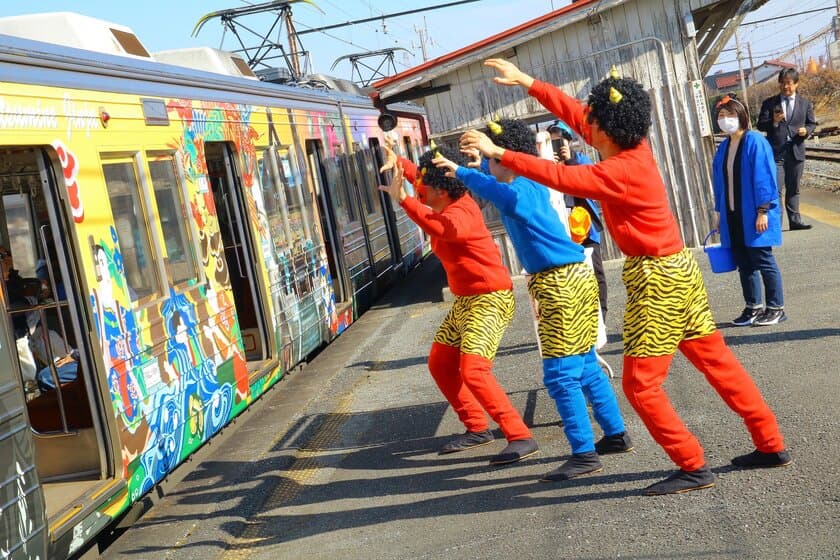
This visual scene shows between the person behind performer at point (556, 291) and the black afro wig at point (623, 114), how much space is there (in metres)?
0.69

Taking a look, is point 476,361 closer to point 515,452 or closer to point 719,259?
point 515,452

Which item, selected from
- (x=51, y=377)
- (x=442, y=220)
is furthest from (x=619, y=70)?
(x=51, y=377)

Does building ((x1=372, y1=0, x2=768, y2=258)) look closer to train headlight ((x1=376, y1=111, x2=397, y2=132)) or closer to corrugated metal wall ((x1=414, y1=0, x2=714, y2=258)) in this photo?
corrugated metal wall ((x1=414, y1=0, x2=714, y2=258))

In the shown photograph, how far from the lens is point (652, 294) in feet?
15.3

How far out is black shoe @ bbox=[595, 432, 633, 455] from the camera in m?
5.49

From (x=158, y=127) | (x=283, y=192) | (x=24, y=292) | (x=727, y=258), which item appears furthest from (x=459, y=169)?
(x=283, y=192)

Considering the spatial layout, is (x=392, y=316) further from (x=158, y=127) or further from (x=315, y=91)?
(x=158, y=127)

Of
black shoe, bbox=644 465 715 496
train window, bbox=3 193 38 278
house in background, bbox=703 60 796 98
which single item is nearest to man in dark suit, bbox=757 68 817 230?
black shoe, bbox=644 465 715 496

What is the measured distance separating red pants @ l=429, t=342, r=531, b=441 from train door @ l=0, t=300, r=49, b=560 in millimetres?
2327

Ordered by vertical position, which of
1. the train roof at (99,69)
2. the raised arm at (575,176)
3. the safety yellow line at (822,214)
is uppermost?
the train roof at (99,69)

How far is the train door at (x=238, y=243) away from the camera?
27.0 feet

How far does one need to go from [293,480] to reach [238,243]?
357cm

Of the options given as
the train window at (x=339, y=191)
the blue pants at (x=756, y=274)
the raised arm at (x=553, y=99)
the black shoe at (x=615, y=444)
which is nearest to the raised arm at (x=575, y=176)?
the raised arm at (x=553, y=99)

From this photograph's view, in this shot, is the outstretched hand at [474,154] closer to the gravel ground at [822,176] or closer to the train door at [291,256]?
the train door at [291,256]
